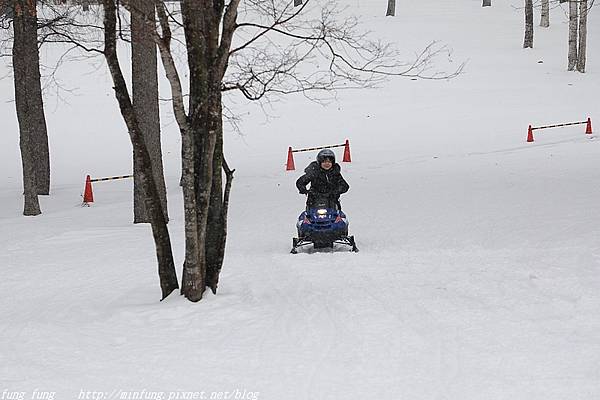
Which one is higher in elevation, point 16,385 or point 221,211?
point 221,211

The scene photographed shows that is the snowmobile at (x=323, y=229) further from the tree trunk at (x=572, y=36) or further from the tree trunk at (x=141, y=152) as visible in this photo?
the tree trunk at (x=572, y=36)

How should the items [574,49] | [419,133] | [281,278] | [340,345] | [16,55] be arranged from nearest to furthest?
[340,345] → [281,278] → [16,55] → [419,133] → [574,49]

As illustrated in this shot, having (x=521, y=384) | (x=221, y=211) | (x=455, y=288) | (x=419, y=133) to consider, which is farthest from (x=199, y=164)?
(x=419, y=133)

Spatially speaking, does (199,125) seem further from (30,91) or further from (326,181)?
(30,91)

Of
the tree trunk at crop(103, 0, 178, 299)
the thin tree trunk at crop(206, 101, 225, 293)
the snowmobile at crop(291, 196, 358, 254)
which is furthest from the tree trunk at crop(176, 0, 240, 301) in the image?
the snowmobile at crop(291, 196, 358, 254)

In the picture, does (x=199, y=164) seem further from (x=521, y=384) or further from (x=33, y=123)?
(x=33, y=123)

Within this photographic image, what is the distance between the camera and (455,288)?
30.8 feet

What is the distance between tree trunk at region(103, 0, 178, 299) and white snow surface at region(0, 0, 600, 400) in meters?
0.40

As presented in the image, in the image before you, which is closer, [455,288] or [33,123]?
[455,288]

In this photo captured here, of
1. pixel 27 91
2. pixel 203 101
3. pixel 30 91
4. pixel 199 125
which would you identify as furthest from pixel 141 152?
pixel 30 91

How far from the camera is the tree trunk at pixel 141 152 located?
8.38m

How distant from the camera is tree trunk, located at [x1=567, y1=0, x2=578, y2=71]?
3784cm

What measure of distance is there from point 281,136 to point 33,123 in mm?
11950

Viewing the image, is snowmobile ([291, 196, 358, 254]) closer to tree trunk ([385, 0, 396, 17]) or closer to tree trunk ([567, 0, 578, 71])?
tree trunk ([567, 0, 578, 71])
